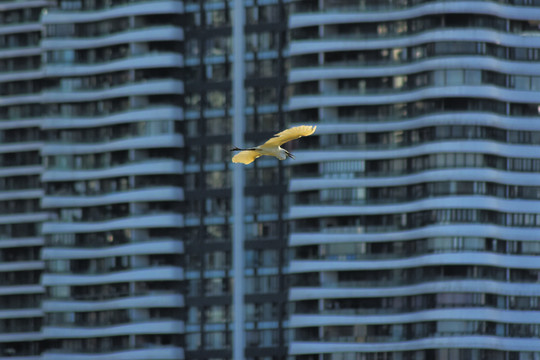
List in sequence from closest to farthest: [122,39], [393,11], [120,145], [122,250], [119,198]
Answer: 1. [393,11]
2. [122,250]
3. [119,198]
4. [120,145]
5. [122,39]

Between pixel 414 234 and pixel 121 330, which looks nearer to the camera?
pixel 414 234

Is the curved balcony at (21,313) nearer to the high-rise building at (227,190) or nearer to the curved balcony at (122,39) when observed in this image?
the high-rise building at (227,190)

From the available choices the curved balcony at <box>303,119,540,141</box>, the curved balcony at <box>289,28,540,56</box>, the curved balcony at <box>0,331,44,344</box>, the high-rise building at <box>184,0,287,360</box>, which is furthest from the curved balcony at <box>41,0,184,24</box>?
the curved balcony at <box>0,331,44,344</box>

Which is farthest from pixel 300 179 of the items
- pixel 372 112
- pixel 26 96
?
pixel 26 96

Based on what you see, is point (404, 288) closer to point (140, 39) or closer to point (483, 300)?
point (483, 300)

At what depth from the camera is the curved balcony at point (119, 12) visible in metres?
184

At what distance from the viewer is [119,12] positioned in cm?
18700

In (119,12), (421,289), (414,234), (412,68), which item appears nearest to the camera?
(421,289)

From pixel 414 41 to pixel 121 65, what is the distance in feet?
116

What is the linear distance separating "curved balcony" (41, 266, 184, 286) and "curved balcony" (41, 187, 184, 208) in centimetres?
794

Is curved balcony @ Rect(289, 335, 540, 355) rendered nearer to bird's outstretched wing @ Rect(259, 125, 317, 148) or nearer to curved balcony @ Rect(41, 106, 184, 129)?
curved balcony @ Rect(41, 106, 184, 129)

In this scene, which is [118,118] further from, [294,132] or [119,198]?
[294,132]

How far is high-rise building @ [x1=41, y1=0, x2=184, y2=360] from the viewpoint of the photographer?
182625 mm

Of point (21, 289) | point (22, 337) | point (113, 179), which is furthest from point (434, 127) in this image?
point (22, 337)
